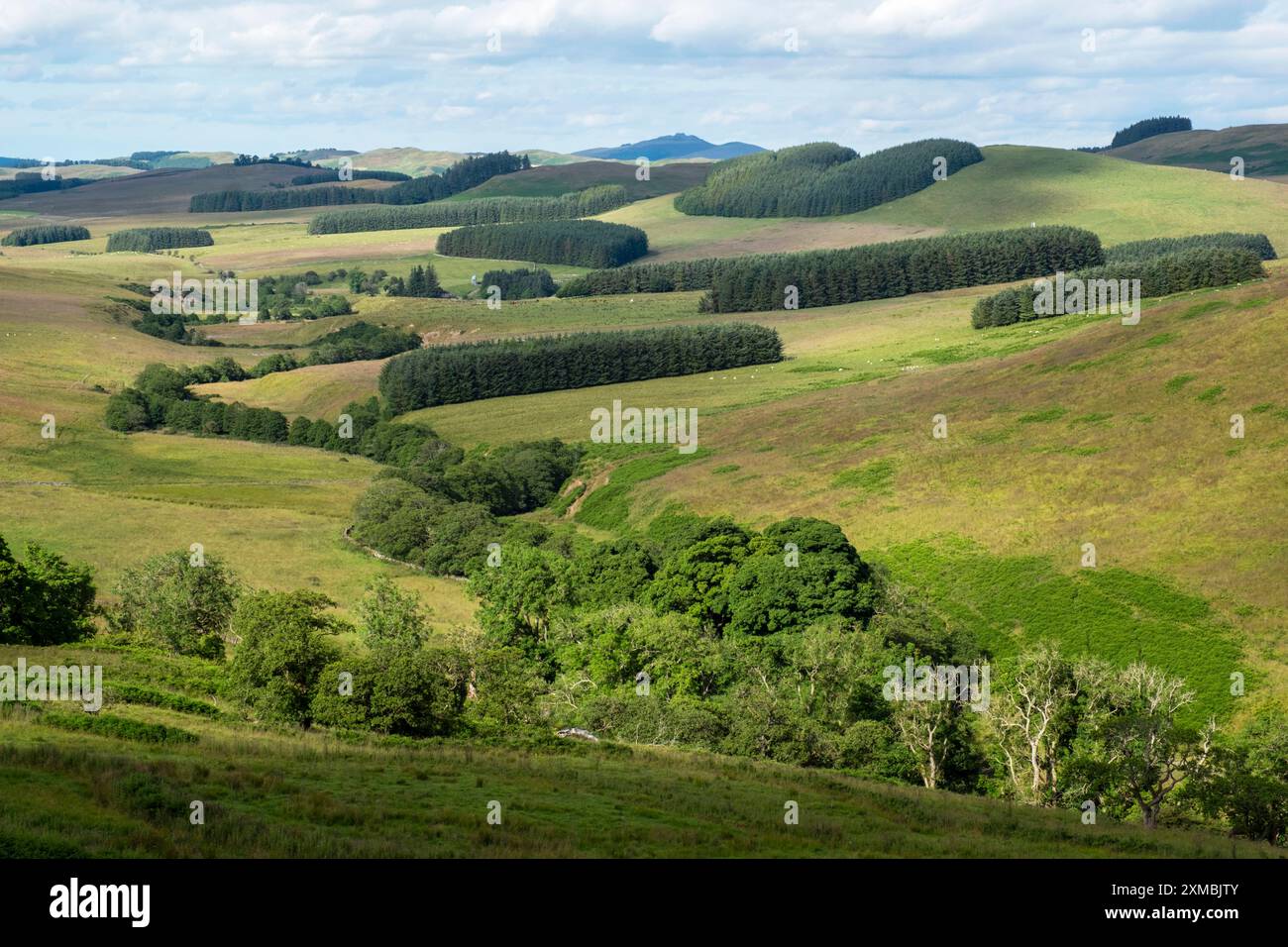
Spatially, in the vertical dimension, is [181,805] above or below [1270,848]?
above

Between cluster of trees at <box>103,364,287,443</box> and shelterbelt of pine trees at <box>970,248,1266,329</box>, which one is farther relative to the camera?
shelterbelt of pine trees at <box>970,248,1266,329</box>

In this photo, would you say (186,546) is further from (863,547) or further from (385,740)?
(385,740)

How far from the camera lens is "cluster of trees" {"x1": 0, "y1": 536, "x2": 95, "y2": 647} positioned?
62.1 meters

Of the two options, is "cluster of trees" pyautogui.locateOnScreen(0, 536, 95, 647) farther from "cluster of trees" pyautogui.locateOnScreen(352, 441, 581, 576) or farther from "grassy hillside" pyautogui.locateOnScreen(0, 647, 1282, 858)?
"cluster of trees" pyautogui.locateOnScreen(352, 441, 581, 576)

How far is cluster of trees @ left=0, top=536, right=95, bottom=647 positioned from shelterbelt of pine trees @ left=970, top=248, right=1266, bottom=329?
14288cm

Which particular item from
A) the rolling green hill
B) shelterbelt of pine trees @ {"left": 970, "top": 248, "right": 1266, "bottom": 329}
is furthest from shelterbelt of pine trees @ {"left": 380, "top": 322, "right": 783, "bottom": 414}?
shelterbelt of pine trees @ {"left": 970, "top": 248, "right": 1266, "bottom": 329}

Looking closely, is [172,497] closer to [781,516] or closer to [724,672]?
[781,516]

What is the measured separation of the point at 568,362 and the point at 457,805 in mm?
159234

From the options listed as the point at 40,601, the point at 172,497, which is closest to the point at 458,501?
the point at 172,497

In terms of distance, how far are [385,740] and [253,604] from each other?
15127 mm
